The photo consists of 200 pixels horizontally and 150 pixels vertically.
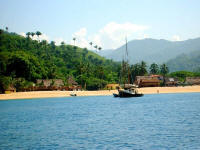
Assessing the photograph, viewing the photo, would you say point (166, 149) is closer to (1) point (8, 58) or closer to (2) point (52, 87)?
(2) point (52, 87)

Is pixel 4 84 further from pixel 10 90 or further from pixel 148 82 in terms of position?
pixel 148 82

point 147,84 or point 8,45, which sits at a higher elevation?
point 8,45

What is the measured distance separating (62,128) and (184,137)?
45.4 feet

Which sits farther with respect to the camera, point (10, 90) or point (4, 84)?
point (10, 90)

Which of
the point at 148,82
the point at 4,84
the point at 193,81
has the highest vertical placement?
the point at 193,81

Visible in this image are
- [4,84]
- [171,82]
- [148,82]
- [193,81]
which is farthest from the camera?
[193,81]

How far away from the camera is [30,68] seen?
440 ft

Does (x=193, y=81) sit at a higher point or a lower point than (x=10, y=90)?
higher

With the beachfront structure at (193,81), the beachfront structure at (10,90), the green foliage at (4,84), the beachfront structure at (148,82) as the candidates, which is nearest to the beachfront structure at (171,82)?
the beachfront structure at (193,81)

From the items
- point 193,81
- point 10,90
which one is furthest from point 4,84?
point 193,81

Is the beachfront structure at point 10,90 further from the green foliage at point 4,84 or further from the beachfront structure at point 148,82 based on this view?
the beachfront structure at point 148,82

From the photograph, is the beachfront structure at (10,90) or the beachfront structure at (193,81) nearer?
the beachfront structure at (10,90)

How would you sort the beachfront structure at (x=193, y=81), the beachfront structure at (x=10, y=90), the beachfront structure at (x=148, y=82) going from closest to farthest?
1. the beachfront structure at (x=10, y=90)
2. the beachfront structure at (x=148, y=82)
3. the beachfront structure at (x=193, y=81)

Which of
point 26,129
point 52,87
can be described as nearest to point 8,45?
point 52,87
